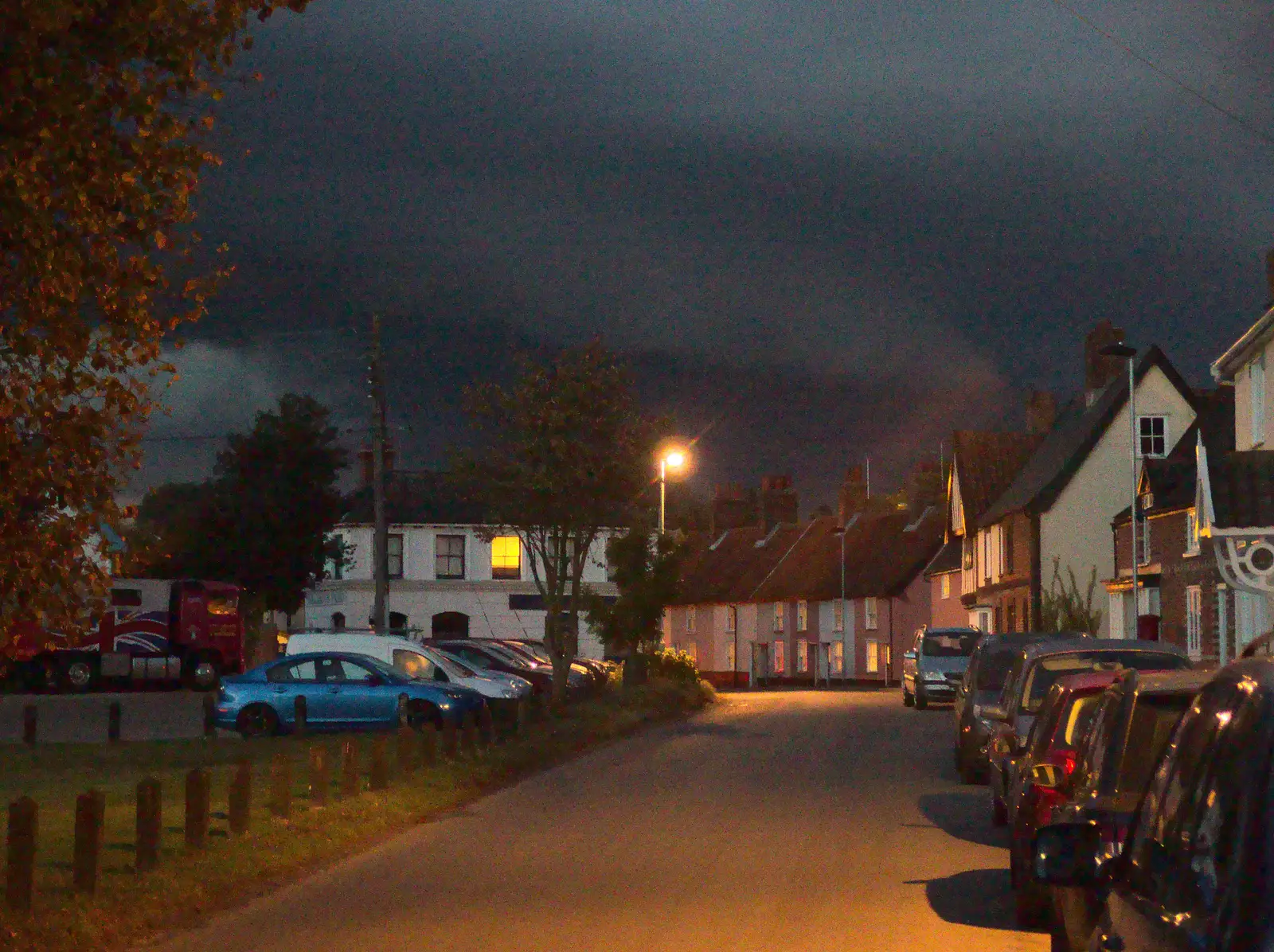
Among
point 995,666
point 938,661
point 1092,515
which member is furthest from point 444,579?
point 995,666

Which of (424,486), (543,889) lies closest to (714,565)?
(424,486)


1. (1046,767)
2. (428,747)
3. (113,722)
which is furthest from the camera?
(113,722)

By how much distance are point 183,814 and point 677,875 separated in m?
5.89

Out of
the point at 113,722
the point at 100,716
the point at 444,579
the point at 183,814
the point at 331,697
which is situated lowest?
the point at 100,716

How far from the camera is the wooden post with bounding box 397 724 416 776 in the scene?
20031mm

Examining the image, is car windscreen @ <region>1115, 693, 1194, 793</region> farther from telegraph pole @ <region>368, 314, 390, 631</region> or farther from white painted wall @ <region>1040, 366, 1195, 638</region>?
white painted wall @ <region>1040, 366, 1195, 638</region>

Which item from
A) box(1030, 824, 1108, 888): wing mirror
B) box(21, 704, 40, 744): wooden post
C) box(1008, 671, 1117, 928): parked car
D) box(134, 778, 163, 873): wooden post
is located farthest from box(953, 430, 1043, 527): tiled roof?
box(1030, 824, 1108, 888): wing mirror

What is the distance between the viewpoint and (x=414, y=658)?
3316 cm

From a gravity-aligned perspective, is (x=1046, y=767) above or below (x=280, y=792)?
above

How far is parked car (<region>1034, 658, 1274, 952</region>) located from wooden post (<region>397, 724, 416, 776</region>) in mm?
15432

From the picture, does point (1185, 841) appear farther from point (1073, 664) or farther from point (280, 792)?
point (1073, 664)

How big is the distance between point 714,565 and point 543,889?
274ft

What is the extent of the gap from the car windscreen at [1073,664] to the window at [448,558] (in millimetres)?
59039

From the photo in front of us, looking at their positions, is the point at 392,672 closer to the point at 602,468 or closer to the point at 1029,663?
the point at 602,468
